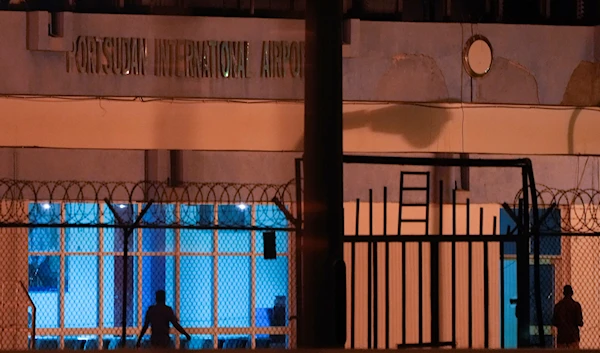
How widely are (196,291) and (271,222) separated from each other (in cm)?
163

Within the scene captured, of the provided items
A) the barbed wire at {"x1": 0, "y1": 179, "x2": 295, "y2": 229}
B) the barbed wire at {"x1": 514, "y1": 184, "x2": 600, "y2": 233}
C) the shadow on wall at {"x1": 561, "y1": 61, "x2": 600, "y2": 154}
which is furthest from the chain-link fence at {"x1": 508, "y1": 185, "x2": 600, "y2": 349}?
the barbed wire at {"x1": 0, "y1": 179, "x2": 295, "y2": 229}

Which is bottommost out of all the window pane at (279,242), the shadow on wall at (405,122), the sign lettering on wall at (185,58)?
the window pane at (279,242)

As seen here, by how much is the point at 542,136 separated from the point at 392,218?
104 inches

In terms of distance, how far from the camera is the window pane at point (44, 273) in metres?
15.0

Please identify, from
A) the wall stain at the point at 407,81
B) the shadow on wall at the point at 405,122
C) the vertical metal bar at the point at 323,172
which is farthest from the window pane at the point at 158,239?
the vertical metal bar at the point at 323,172

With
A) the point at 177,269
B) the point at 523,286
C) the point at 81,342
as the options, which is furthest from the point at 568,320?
the point at 81,342

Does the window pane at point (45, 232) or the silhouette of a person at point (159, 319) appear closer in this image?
the silhouette of a person at point (159, 319)

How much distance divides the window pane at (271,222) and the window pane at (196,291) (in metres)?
0.84

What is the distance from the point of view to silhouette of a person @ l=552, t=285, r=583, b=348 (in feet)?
44.0

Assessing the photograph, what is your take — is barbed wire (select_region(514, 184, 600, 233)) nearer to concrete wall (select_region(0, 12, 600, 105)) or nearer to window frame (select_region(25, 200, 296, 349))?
concrete wall (select_region(0, 12, 600, 105))

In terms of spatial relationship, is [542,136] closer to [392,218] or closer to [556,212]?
[556,212]

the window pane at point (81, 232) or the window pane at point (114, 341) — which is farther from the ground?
the window pane at point (81, 232)

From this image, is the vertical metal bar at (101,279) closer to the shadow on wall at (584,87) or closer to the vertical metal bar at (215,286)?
the vertical metal bar at (215,286)

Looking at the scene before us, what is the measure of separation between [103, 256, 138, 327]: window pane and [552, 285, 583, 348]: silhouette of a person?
6.47 m
